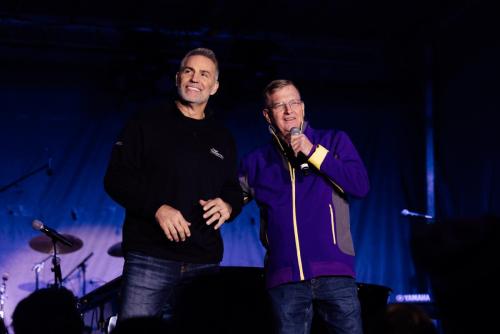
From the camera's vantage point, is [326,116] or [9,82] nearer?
[9,82]

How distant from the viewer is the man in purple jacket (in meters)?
2.92

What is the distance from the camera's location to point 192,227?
2.86 meters

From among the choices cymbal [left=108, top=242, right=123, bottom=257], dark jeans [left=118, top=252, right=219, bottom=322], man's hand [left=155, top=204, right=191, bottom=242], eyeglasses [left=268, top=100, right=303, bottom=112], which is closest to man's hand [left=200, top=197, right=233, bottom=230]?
man's hand [left=155, top=204, right=191, bottom=242]

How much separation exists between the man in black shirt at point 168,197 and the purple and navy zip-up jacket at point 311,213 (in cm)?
23

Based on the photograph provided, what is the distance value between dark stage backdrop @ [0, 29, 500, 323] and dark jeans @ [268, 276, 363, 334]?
3.82 meters

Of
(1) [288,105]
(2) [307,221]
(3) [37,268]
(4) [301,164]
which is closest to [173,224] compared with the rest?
(2) [307,221]

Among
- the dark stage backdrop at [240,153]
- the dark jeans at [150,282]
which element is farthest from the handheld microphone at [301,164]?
the dark stage backdrop at [240,153]

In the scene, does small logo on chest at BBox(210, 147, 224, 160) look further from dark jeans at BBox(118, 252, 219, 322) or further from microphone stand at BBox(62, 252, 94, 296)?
microphone stand at BBox(62, 252, 94, 296)

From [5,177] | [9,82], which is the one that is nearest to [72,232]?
[5,177]

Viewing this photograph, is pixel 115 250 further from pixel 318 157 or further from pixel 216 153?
pixel 318 157

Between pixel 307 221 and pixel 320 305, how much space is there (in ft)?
1.38

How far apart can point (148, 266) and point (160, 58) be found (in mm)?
4304

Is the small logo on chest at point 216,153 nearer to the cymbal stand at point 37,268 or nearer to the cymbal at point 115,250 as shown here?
the cymbal at point 115,250

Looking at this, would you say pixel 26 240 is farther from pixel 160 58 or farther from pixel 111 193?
pixel 111 193
